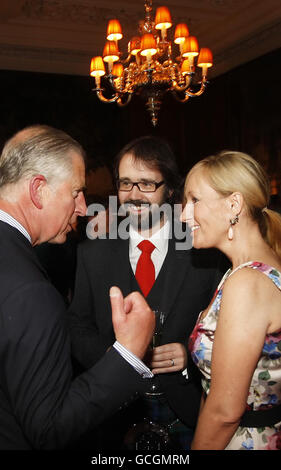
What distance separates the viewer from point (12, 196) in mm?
1472

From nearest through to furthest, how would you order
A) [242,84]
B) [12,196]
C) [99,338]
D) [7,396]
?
[7,396], [12,196], [99,338], [242,84]

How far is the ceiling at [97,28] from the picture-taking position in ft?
22.2

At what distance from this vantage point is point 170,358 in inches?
87.9

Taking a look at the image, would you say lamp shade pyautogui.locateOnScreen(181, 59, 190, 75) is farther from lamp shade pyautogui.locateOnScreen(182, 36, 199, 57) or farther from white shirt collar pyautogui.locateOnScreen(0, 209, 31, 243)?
white shirt collar pyautogui.locateOnScreen(0, 209, 31, 243)

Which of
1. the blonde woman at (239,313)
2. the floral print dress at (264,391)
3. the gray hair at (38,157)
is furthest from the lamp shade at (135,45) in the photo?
the floral print dress at (264,391)

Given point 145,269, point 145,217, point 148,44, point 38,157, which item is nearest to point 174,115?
point 148,44

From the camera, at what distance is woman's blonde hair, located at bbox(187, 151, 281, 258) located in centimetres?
179

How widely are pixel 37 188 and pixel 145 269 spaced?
46.9 inches

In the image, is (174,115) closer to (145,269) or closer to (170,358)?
(145,269)

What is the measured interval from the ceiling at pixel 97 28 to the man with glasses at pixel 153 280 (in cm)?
473

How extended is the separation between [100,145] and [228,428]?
7.74 m
